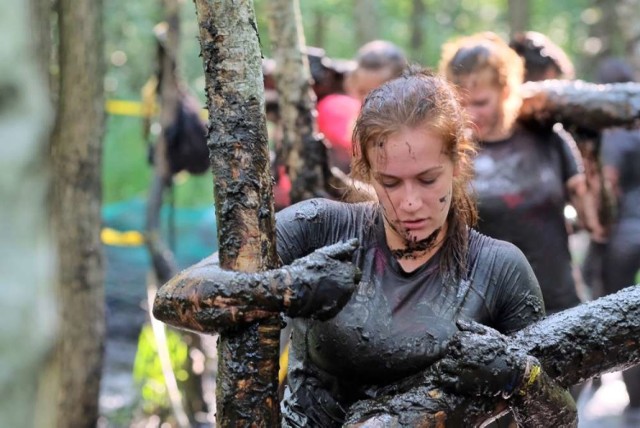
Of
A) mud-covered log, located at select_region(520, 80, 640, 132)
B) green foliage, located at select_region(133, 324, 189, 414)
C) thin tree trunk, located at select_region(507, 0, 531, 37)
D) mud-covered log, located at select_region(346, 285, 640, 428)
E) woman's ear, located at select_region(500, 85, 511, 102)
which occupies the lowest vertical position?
green foliage, located at select_region(133, 324, 189, 414)

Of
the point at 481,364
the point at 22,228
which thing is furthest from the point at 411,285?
the point at 22,228

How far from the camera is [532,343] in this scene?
2.66 metres

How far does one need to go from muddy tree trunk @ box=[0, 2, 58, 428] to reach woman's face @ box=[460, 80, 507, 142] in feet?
11.2

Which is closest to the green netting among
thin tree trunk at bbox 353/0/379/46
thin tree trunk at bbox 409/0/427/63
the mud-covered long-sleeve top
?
thin tree trunk at bbox 353/0/379/46

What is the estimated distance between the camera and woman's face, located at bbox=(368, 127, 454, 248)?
2.64m

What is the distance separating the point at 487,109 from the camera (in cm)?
442

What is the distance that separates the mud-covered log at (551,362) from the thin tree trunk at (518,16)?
1168 cm

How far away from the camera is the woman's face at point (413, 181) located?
264 cm

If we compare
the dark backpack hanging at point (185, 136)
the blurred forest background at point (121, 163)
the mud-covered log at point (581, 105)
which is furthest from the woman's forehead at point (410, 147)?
the dark backpack hanging at point (185, 136)

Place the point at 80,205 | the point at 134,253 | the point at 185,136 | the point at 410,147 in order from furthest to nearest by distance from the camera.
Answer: the point at 134,253 < the point at 185,136 < the point at 80,205 < the point at 410,147

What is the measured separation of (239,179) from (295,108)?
95.4 inches

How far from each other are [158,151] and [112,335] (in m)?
2.77

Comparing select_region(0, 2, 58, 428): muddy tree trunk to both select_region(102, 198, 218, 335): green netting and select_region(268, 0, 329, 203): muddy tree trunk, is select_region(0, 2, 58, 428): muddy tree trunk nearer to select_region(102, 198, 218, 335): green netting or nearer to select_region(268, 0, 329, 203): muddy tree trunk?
select_region(268, 0, 329, 203): muddy tree trunk

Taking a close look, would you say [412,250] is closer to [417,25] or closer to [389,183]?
[389,183]
